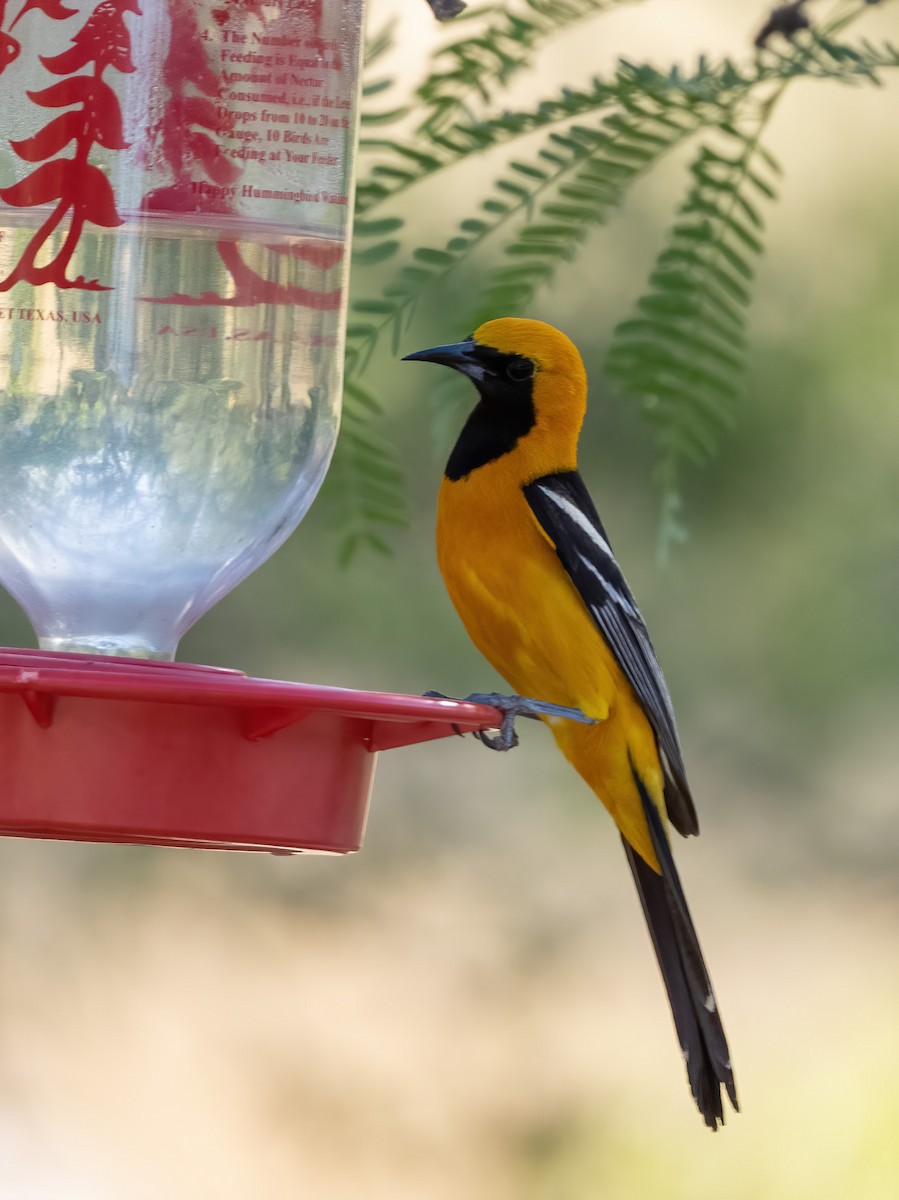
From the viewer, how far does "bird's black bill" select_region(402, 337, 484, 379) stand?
2.71 meters

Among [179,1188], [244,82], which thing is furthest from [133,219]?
[179,1188]

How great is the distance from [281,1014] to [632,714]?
12.2ft

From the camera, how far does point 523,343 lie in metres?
3.08

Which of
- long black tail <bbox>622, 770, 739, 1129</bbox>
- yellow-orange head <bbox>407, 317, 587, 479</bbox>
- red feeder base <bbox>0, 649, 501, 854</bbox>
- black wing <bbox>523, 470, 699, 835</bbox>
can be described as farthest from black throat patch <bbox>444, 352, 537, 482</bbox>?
red feeder base <bbox>0, 649, 501, 854</bbox>

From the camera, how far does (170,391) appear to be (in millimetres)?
2398

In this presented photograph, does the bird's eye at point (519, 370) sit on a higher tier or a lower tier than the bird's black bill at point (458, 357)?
lower

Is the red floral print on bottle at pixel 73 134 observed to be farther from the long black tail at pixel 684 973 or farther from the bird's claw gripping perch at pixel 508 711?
the long black tail at pixel 684 973

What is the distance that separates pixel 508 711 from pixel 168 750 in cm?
Answer: 48

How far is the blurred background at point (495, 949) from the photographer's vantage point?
544cm

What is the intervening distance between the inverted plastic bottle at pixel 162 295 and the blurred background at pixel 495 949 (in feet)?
8.77

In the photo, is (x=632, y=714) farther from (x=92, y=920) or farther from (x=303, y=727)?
(x=92, y=920)

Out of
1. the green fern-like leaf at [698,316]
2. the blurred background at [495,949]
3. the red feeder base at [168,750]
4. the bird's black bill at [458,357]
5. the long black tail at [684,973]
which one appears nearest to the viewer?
the red feeder base at [168,750]

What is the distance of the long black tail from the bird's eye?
2.75 ft

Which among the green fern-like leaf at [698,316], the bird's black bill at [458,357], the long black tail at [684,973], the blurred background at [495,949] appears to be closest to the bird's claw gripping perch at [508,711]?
the green fern-like leaf at [698,316]
